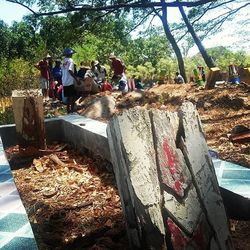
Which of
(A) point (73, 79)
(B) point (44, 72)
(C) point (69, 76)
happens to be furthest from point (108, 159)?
(B) point (44, 72)

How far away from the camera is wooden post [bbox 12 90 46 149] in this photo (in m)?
4.55

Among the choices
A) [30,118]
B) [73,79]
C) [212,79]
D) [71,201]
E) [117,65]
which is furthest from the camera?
[117,65]

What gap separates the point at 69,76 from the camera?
8406mm

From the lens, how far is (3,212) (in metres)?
1.94

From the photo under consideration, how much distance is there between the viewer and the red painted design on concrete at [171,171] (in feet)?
6.04

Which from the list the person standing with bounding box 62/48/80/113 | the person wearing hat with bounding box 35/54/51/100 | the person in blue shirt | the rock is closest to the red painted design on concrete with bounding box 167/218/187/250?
the rock

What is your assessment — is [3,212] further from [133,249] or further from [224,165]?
[224,165]

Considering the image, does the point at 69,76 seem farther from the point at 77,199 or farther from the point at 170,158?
the point at 170,158

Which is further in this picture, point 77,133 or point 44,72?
point 44,72

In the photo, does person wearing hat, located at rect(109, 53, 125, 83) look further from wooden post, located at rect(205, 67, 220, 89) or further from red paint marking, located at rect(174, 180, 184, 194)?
red paint marking, located at rect(174, 180, 184, 194)

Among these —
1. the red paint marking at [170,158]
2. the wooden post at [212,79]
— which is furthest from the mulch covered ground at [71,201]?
the wooden post at [212,79]

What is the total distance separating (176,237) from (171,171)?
1.03 feet

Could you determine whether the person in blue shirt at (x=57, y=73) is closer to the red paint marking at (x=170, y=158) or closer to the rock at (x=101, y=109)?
the rock at (x=101, y=109)

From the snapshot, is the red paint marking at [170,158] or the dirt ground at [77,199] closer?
the red paint marking at [170,158]
